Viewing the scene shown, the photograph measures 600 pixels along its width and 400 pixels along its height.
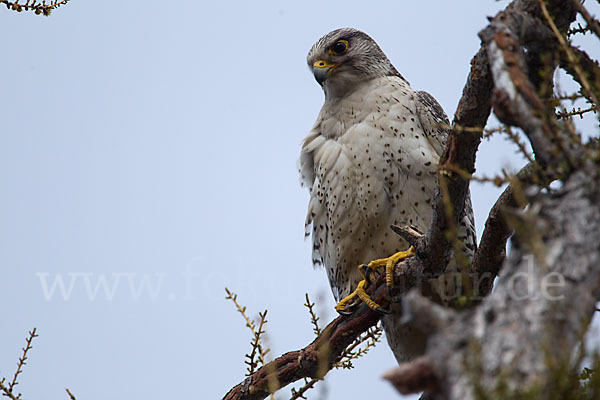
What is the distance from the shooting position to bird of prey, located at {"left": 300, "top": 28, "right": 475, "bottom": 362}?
414 cm

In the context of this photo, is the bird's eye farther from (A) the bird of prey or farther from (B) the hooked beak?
(B) the hooked beak

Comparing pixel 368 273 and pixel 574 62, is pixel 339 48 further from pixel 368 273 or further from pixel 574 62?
pixel 574 62

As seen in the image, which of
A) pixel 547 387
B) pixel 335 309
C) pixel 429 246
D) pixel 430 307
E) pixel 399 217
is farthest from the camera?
pixel 399 217

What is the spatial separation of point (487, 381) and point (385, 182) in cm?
292

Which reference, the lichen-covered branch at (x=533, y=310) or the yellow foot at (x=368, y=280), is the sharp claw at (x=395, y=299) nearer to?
the yellow foot at (x=368, y=280)

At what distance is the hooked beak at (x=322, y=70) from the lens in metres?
4.73

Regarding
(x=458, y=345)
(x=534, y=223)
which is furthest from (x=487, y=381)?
(x=534, y=223)

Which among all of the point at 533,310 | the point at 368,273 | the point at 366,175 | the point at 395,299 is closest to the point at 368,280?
the point at 368,273

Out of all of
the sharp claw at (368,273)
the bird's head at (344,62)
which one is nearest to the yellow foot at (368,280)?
the sharp claw at (368,273)

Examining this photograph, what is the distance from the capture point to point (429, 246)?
3.25 meters

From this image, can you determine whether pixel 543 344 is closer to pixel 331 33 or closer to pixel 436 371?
pixel 436 371

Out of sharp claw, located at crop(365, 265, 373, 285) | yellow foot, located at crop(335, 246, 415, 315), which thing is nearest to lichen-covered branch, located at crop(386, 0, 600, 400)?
yellow foot, located at crop(335, 246, 415, 315)

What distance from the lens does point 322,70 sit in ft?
15.6

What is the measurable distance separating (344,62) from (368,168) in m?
1.05
